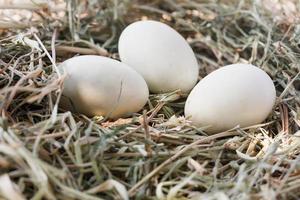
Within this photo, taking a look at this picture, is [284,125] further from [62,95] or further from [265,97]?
[62,95]

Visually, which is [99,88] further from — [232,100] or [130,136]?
[232,100]

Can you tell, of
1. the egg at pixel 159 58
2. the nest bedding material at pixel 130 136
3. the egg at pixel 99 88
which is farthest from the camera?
the egg at pixel 159 58

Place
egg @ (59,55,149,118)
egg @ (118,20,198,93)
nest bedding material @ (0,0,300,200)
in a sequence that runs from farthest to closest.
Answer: egg @ (118,20,198,93) → egg @ (59,55,149,118) → nest bedding material @ (0,0,300,200)

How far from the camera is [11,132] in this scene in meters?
0.72

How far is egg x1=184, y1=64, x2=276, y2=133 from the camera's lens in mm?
898

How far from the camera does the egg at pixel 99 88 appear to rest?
90 cm

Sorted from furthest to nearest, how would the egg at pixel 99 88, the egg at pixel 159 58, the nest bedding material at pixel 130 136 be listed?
the egg at pixel 159 58
the egg at pixel 99 88
the nest bedding material at pixel 130 136

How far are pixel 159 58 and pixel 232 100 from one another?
0.60ft

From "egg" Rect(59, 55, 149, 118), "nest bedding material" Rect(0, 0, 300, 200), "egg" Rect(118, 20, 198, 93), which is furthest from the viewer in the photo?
"egg" Rect(118, 20, 198, 93)

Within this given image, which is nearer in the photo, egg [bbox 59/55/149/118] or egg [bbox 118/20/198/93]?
egg [bbox 59/55/149/118]

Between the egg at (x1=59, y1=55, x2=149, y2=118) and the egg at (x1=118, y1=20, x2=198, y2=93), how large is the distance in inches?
3.0

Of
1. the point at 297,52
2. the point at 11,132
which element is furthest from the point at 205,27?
the point at 11,132

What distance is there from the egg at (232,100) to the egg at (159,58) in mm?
80

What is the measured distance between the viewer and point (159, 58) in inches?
39.4
